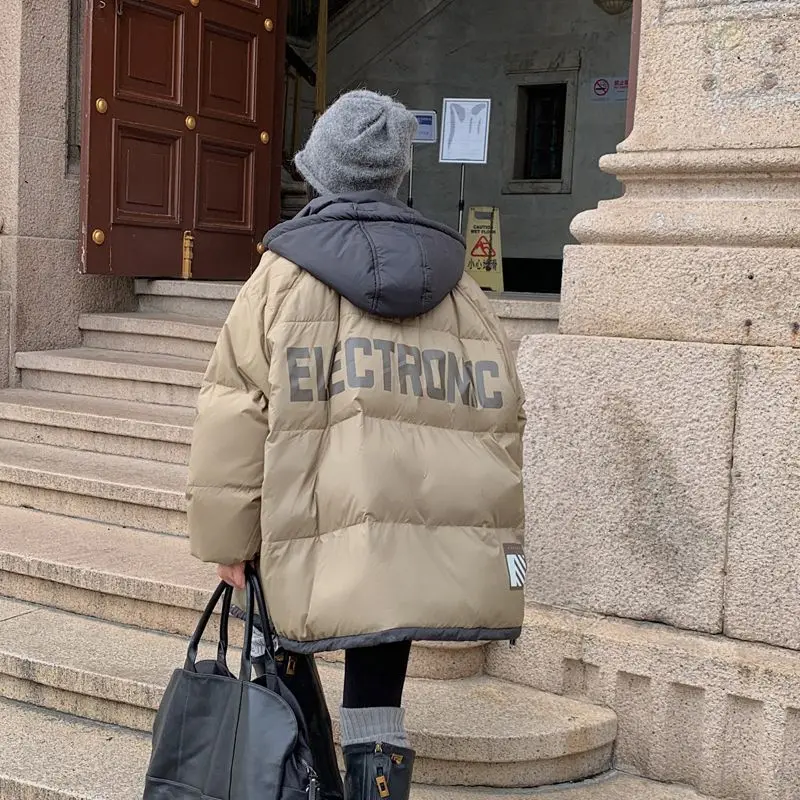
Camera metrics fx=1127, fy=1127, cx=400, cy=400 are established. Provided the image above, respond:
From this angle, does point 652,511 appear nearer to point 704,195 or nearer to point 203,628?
point 704,195

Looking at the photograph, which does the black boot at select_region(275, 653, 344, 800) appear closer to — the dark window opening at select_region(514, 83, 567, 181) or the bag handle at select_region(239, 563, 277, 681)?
the bag handle at select_region(239, 563, 277, 681)

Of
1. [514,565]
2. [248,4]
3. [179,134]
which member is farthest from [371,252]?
[248,4]

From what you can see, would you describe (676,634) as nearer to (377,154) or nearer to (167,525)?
(377,154)

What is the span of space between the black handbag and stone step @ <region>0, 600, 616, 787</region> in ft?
3.06

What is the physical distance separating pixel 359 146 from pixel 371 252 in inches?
9.4

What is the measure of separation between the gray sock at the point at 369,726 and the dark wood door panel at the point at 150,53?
14.7 feet

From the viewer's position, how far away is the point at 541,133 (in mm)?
13969

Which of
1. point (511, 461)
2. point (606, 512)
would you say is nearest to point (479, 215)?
point (606, 512)

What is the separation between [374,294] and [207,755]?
102cm

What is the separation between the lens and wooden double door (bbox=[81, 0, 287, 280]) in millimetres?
6004

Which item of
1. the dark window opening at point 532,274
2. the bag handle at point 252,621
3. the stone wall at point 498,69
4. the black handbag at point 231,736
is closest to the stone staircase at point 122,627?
the black handbag at point 231,736

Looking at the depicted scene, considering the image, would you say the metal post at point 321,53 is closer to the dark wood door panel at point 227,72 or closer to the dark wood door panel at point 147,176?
the dark wood door panel at point 227,72

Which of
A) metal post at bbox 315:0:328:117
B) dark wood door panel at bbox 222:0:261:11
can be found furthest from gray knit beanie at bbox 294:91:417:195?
metal post at bbox 315:0:328:117

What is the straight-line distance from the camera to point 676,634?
11.0ft
